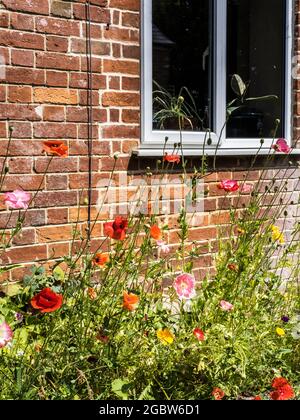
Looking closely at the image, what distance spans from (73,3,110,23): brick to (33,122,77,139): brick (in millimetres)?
592

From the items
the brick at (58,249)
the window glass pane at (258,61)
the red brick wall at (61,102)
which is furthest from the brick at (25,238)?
the window glass pane at (258,61)

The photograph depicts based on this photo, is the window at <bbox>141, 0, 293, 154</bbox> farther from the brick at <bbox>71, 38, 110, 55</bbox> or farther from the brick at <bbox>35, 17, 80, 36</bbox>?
the brick at <bbox>35, 17, 80, 36</bbox>

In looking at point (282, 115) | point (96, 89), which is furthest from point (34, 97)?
point (282, 115)

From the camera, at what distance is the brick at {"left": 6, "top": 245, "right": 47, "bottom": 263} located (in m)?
3.20

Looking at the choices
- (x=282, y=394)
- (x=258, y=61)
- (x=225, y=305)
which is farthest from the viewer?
(x=258, y=61)

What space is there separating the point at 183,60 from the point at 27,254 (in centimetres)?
166

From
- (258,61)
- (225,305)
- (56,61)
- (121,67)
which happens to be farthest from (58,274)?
(258,61)

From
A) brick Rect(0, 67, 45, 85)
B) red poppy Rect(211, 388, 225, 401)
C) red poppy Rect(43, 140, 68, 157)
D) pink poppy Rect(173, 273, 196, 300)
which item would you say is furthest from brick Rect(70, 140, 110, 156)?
red poppy Rect(211, 388, 225, 401)

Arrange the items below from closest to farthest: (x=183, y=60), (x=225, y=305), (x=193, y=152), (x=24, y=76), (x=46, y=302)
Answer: (x=46, y=302) < (x=225, y=305) < (x=24, y=76) < (x=193, y=152) < (x=183, y=60)

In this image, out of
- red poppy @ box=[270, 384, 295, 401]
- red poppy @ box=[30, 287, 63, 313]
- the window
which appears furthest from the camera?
the window

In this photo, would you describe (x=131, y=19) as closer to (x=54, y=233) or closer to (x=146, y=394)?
(x=54, y=233)

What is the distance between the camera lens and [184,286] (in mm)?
2408

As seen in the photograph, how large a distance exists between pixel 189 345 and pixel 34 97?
154cm

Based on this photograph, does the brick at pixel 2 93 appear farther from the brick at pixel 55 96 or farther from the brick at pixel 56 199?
the brick at pixel 56 199
